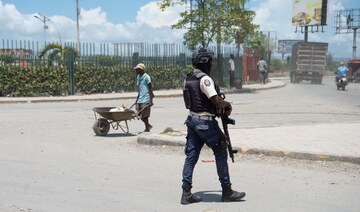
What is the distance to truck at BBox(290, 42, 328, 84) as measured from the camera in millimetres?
37406

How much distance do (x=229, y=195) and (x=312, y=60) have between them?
109 feet

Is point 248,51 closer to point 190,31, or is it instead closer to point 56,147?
point 190,31

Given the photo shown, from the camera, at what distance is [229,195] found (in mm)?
5613

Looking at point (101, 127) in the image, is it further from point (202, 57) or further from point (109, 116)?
point (202, 57)

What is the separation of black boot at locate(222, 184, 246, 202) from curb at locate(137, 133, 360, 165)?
2.62m

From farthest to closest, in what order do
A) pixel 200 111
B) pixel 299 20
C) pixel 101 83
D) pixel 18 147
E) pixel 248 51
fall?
pixel 299 20 < pixel 248 51 < pixel 101 83 < pixel 18 147 < pixel 200 111

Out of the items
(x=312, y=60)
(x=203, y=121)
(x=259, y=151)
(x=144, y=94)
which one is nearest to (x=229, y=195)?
(x=203, y=121)

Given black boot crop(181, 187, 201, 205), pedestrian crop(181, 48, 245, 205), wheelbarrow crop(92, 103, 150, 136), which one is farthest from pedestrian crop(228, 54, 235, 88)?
black boot crop(181, 187, 201, 205)

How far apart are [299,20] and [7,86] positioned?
1438 inches

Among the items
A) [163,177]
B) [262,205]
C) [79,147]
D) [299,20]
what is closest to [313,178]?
[262,205]

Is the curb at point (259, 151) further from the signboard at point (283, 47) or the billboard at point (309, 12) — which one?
the signboard at point (283, 47)

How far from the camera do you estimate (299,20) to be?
2019 inches

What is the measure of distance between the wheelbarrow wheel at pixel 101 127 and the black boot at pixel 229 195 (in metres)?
5.73

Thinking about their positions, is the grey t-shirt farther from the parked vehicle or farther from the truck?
the truck
